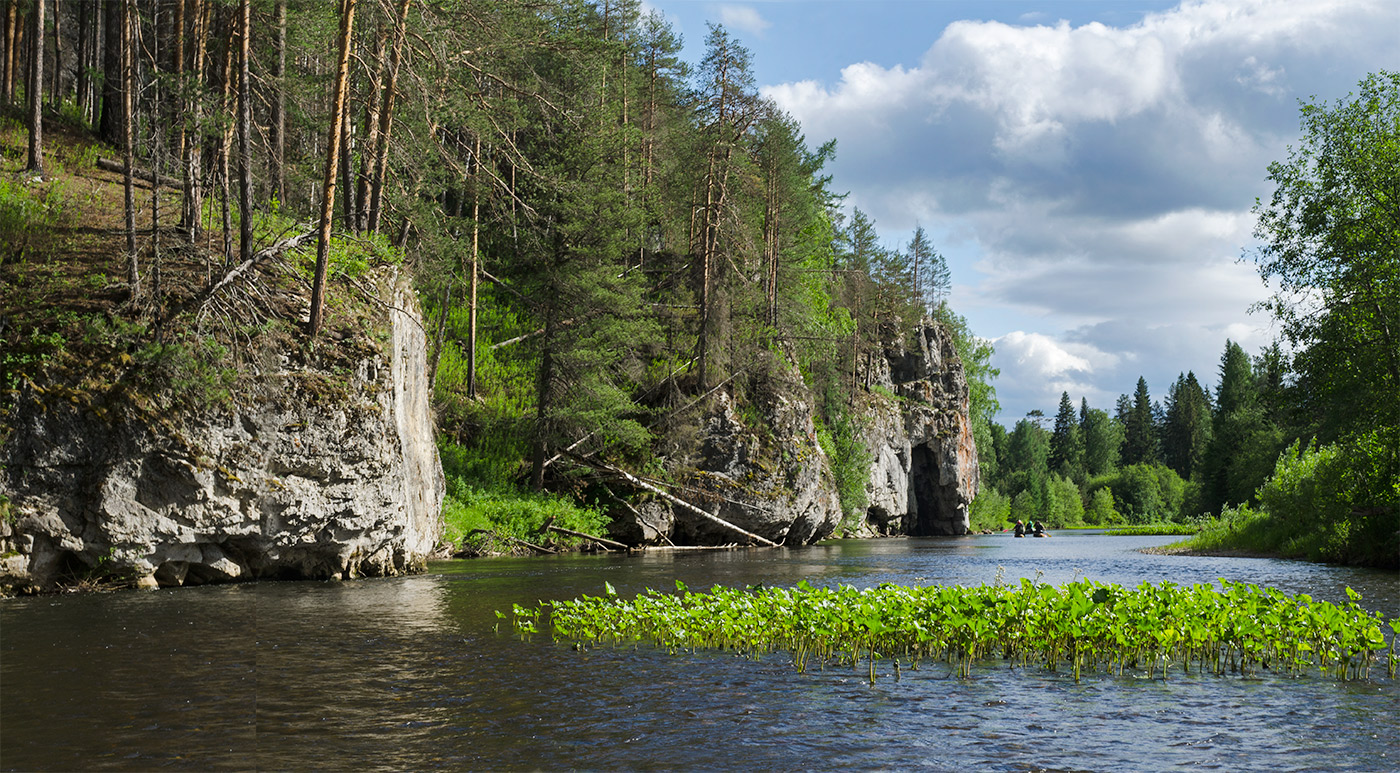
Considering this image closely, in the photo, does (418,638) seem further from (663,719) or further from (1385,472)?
(1385,472)

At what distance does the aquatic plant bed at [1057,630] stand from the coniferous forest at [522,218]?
469 inches

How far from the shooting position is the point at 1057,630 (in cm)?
1034

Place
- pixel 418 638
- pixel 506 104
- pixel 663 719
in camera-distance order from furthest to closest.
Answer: pixel 506 104, pixel 418 638, pixel 663 719

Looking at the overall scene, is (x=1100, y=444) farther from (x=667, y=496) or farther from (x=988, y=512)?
(x=667, y=496)

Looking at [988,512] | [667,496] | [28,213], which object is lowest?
[988,512]

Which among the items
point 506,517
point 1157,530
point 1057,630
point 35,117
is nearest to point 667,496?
point 506,517

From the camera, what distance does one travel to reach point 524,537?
96.6 ft

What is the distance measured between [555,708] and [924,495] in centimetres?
7112

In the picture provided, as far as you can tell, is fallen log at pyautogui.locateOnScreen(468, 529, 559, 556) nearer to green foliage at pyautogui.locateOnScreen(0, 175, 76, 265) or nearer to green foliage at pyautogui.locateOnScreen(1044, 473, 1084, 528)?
green foliage at pyautogui.locateOnScreen(0, 175, 76, 265)

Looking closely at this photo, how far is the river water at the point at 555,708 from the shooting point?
6.66 m

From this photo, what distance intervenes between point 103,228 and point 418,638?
14817 mm

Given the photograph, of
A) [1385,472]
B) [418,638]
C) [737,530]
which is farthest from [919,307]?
[418,638]

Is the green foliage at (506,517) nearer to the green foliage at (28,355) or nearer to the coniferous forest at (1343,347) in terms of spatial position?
the green foliage at (28,355)

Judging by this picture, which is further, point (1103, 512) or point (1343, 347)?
point (1103, 512)
